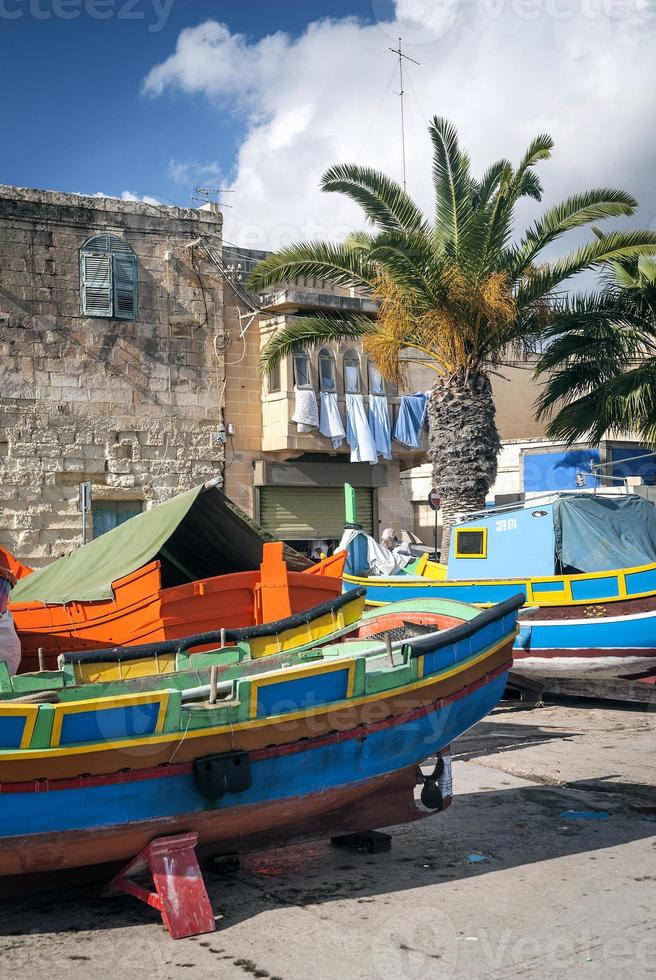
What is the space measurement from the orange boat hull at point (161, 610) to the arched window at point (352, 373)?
12650 mm

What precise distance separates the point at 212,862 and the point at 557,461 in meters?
21.3

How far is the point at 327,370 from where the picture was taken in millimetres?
23859

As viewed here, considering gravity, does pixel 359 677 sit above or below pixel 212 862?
above

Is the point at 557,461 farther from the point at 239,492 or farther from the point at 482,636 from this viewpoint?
the point at 482,636

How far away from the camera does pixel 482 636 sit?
6859 mm

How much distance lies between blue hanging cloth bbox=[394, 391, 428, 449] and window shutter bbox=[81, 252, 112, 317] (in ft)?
24.8

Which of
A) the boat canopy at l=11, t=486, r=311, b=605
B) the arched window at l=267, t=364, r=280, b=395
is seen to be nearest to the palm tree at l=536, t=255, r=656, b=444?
the arched window at l=267, t=364, r=280, b=395

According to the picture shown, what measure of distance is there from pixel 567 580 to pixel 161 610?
5.28m

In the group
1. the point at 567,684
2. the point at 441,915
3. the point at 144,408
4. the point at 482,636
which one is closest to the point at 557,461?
the point at 144,408

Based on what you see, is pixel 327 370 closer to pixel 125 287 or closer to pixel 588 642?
pixel 125 287

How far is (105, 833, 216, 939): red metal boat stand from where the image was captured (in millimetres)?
5238

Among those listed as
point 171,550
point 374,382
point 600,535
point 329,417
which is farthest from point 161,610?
point 374,382

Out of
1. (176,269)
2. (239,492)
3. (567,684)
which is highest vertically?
(176,269)

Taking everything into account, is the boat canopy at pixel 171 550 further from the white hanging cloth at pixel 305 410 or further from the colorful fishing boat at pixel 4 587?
the white hanging cloth at pixel 305 410
